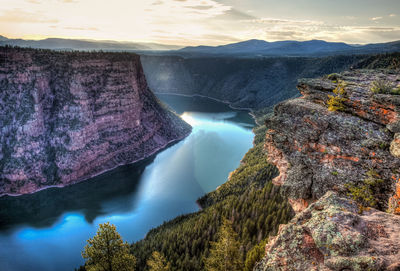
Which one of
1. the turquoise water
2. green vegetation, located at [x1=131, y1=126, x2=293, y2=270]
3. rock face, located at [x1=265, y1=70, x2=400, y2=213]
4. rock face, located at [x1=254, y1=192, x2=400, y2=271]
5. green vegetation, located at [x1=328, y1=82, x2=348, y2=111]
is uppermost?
green vegetation, located at [x1=328, y1=82, x2=348, y2=111]

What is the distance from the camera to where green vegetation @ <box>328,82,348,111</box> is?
12.0 metres

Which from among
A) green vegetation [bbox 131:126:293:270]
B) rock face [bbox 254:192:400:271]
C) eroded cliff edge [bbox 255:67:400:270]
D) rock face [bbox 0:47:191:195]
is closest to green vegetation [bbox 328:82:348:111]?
eroded cliff edge [bbox 255:67:400:270]

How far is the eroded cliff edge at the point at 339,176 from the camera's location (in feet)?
21.4

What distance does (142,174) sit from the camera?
57.3 metres

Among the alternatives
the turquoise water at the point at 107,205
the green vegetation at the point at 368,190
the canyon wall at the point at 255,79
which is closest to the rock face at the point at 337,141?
the green vegetation at the point at 368,190

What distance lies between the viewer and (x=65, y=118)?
53.5 metres

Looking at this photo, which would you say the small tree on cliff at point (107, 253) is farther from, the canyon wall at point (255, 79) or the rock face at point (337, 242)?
the canyon wall at point (255, 79)

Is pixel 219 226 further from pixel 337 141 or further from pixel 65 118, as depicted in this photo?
pixel 65 118

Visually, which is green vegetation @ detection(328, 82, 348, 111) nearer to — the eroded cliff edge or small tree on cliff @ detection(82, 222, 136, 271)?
the eroded cliff edge

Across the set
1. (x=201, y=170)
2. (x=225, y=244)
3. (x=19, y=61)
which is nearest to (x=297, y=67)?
(x=201, y=170)

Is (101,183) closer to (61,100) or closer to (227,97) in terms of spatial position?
(61,100)

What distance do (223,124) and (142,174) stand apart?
2110 inches

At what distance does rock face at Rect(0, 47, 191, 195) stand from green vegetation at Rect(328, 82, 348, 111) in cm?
5073

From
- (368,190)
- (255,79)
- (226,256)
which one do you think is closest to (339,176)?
(368,190)
